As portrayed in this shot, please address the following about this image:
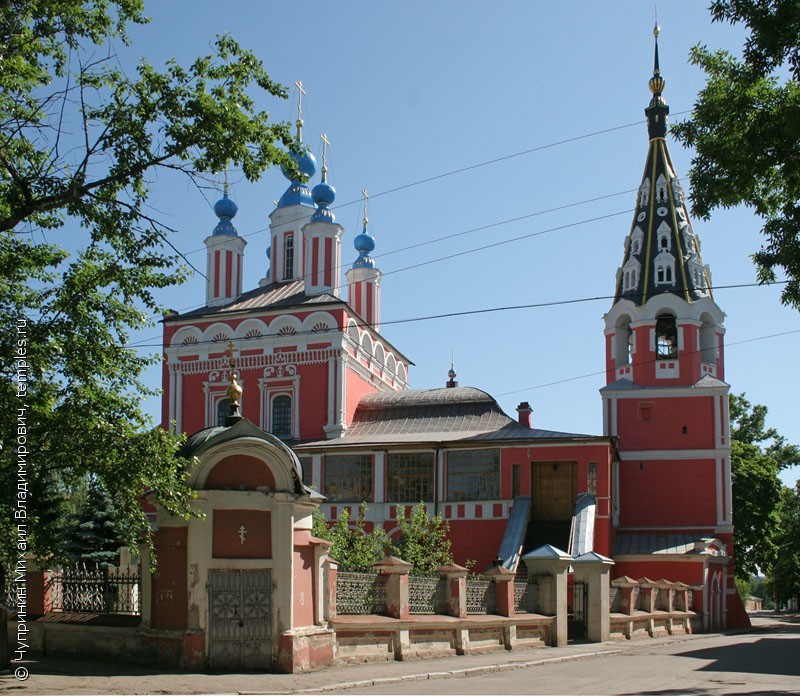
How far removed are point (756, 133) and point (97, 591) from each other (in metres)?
11.3

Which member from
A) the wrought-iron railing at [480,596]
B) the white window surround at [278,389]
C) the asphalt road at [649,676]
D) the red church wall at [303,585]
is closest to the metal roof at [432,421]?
the white window surround at [278,389]

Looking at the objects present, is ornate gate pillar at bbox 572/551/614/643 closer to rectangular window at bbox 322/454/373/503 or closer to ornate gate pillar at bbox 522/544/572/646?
ornate gate pillar at bbox 522/544/572/646

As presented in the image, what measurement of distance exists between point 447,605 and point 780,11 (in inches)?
415

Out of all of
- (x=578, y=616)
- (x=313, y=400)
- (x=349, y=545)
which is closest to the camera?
(x=578, y=616)

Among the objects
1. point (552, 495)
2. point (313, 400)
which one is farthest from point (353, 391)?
point (552, 495)

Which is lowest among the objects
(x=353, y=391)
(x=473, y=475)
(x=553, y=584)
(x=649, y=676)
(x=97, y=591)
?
(x=649, y=676)

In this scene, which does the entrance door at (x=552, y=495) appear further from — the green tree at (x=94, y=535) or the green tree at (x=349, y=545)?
the green tree at (x=94, y=535)

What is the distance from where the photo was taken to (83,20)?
1244 cm

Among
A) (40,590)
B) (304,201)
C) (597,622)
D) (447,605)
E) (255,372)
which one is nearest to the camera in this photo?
(40,590)

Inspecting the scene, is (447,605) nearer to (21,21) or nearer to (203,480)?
(203,480)

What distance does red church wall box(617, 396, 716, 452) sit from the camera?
3322 centimetres

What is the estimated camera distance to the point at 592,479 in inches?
1098

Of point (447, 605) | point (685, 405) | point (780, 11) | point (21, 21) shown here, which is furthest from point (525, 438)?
point (21, 21)

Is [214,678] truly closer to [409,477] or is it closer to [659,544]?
[409,477]
